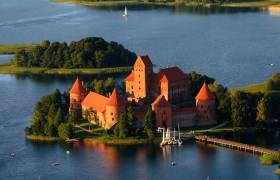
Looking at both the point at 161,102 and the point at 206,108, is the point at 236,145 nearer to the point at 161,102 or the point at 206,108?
the point at 206,108

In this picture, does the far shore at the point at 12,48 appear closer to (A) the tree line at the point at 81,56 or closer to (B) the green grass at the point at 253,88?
(A) the tree line at the point at 81,56

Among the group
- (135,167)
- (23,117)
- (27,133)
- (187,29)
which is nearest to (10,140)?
(27,133)

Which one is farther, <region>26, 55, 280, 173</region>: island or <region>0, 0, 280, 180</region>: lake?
<region>26, 55, 280, 173</region>: island

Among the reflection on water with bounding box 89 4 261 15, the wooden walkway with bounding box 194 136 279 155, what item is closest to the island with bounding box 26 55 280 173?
the wooden walkway with bounding box 194 136 279 155

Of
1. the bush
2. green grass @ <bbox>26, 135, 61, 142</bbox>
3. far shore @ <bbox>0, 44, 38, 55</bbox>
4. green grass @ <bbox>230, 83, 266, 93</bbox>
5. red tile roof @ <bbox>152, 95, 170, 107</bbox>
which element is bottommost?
the bush

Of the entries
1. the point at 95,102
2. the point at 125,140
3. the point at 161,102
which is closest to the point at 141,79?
the point at 95,102

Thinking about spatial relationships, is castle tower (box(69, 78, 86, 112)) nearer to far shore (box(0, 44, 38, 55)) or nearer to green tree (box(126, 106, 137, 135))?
green tree (box(126, 106, 137, 135))

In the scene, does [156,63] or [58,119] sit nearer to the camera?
[58,119]

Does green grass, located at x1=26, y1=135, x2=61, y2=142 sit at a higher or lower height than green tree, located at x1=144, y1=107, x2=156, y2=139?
lower
